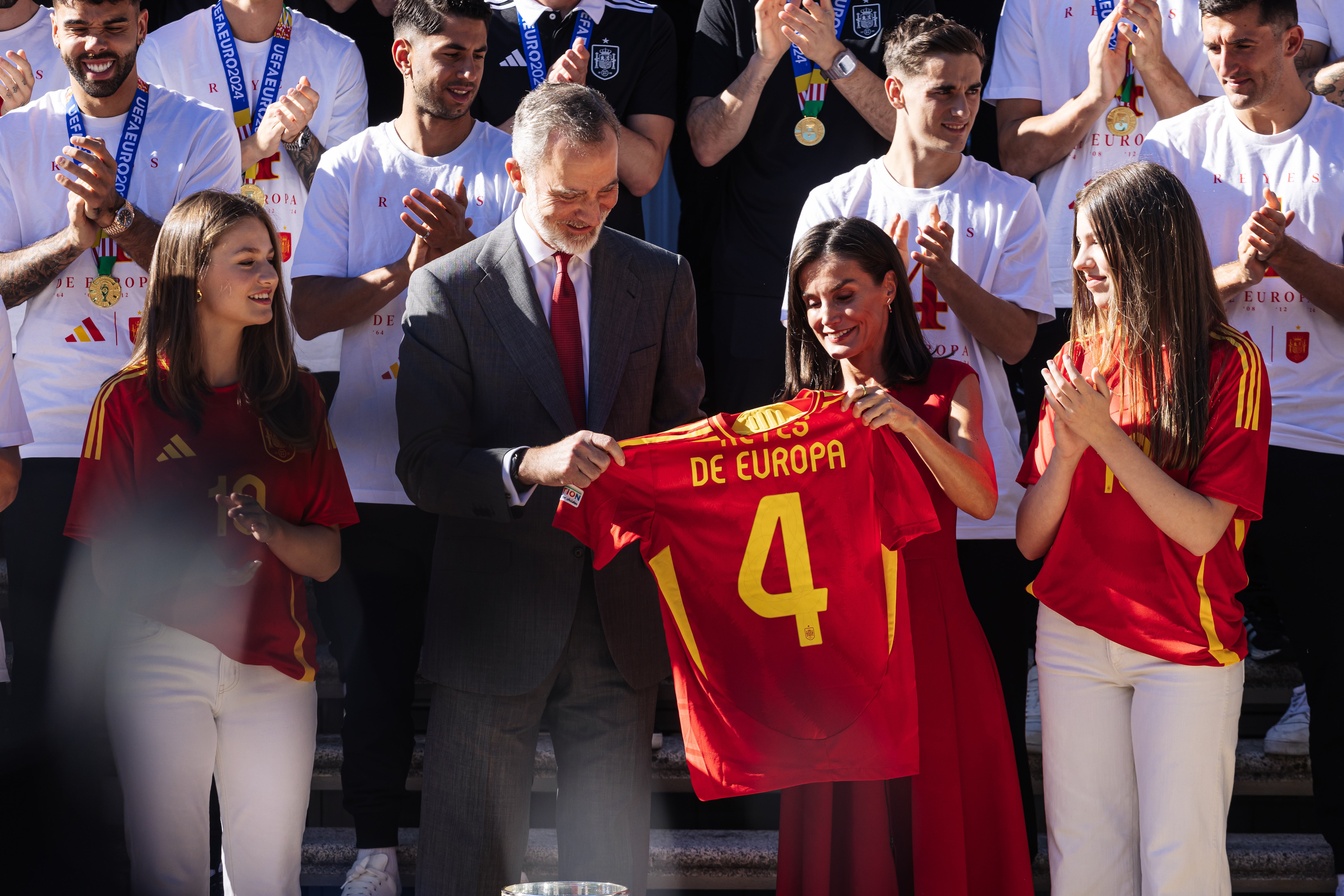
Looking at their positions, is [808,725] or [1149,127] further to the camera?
[1149,127]

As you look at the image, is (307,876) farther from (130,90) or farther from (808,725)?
(130,90)

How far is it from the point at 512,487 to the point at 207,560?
919mm

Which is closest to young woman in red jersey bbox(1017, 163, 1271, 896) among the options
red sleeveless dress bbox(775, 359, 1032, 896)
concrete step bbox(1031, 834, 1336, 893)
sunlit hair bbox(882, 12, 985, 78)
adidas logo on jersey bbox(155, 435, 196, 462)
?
red sleeveless dress bbox(775, 359, 1032, 896)

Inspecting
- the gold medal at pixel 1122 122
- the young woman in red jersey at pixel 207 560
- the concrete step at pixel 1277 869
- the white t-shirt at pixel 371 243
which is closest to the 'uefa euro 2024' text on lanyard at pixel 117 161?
the white t-shirt at pixel 371 243

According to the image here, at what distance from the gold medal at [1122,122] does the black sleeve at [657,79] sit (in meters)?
1.73

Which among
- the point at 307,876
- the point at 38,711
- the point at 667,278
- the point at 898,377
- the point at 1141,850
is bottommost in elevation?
the point at 307,876

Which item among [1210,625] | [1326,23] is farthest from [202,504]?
[1326,23]

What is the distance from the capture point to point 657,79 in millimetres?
5062

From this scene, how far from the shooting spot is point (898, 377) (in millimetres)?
3613

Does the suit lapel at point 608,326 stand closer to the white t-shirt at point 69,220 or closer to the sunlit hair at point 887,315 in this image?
the sunlit hair at point 887,315

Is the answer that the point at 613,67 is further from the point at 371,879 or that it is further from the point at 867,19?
the point at 371,879

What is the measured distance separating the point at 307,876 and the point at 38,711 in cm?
111

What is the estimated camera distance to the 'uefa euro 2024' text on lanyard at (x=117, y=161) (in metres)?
4.23

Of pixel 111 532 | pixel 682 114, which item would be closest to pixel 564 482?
pixel 111 532
